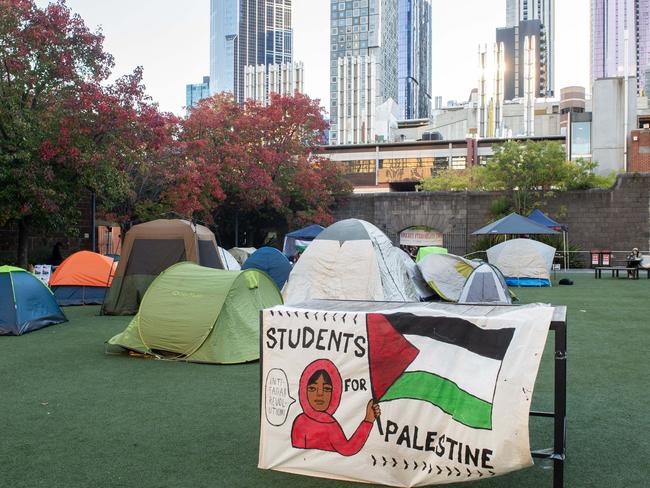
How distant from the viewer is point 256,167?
26.1 metres

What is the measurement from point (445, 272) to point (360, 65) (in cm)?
13713

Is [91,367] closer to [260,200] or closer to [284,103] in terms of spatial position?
[260,200]

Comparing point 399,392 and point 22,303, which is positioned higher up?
point 399,392

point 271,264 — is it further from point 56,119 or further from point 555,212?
point 555,212

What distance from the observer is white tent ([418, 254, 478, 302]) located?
15.2 meters

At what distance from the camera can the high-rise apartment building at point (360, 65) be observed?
143250 mm

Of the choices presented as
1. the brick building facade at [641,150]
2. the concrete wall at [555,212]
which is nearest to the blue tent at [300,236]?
the concrete wall at [555,212]

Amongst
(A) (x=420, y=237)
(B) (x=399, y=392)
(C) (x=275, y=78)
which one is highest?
(C) (x=275, y=78)

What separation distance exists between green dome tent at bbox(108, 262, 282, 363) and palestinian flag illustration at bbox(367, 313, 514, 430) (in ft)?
13.5

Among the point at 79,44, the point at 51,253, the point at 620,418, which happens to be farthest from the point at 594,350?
the point at 51,253

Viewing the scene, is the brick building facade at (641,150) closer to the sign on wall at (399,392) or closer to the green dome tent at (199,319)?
the green dome tent at (199,319)

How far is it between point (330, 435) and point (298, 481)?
0.39 meters

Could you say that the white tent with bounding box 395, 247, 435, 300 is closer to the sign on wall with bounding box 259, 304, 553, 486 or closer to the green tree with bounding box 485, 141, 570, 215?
the sign on wall with bounding box 259, 304, 553, 486

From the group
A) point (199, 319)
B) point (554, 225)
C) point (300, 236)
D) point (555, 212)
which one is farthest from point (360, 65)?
point (199, 319)
